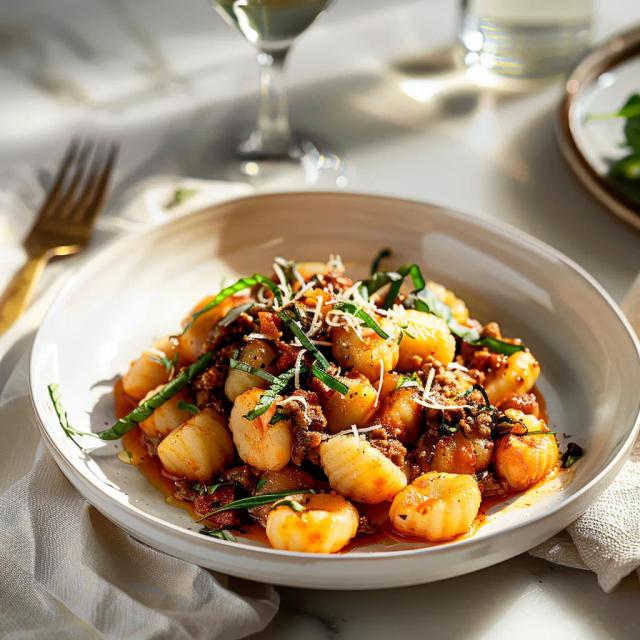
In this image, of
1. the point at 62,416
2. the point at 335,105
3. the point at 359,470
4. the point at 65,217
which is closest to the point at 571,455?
the point at 359,470

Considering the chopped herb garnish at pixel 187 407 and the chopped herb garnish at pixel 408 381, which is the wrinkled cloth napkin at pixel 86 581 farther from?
the chopped herb garnish at pixel 408 381

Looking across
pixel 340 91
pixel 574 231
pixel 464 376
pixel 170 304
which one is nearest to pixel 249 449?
pixel 464 376

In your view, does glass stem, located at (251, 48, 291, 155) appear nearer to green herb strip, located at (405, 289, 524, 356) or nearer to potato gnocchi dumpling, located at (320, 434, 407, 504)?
green herb strip, located at (405, 289, 524, 356)

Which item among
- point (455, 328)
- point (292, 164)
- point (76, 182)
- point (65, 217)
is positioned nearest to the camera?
point (455, 328)

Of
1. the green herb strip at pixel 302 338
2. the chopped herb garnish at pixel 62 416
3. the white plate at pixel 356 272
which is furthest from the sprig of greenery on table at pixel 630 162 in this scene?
the chopped herb garnish at pixel 62 416

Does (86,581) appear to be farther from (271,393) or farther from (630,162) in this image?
(630,162)

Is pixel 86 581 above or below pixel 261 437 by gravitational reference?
below

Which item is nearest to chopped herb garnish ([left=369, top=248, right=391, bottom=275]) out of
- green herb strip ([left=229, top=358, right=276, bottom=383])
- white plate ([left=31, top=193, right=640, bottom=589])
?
white plate ([left=31, top=193, right=640, bottom=589])
